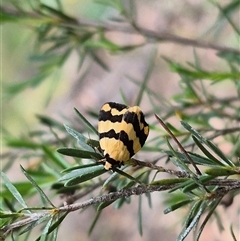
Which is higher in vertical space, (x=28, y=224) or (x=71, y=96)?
(x=28, y=224)

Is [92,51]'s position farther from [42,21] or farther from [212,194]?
[212,194]

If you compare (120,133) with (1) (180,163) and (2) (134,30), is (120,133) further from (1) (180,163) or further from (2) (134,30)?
(2) (134,30)

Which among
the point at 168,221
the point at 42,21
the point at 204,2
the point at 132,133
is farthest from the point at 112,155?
the point at 204,2

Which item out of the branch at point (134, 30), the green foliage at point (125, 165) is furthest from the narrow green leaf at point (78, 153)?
the branch at point (134, 30)

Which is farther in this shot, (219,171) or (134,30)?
(134,30)

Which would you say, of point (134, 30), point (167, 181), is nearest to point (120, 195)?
point (167, 181)

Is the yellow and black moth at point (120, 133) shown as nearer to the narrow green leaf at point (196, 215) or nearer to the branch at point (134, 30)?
the narrow green leaf at point (196, 215)

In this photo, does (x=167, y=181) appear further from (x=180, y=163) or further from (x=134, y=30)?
(x=134, y=30)
